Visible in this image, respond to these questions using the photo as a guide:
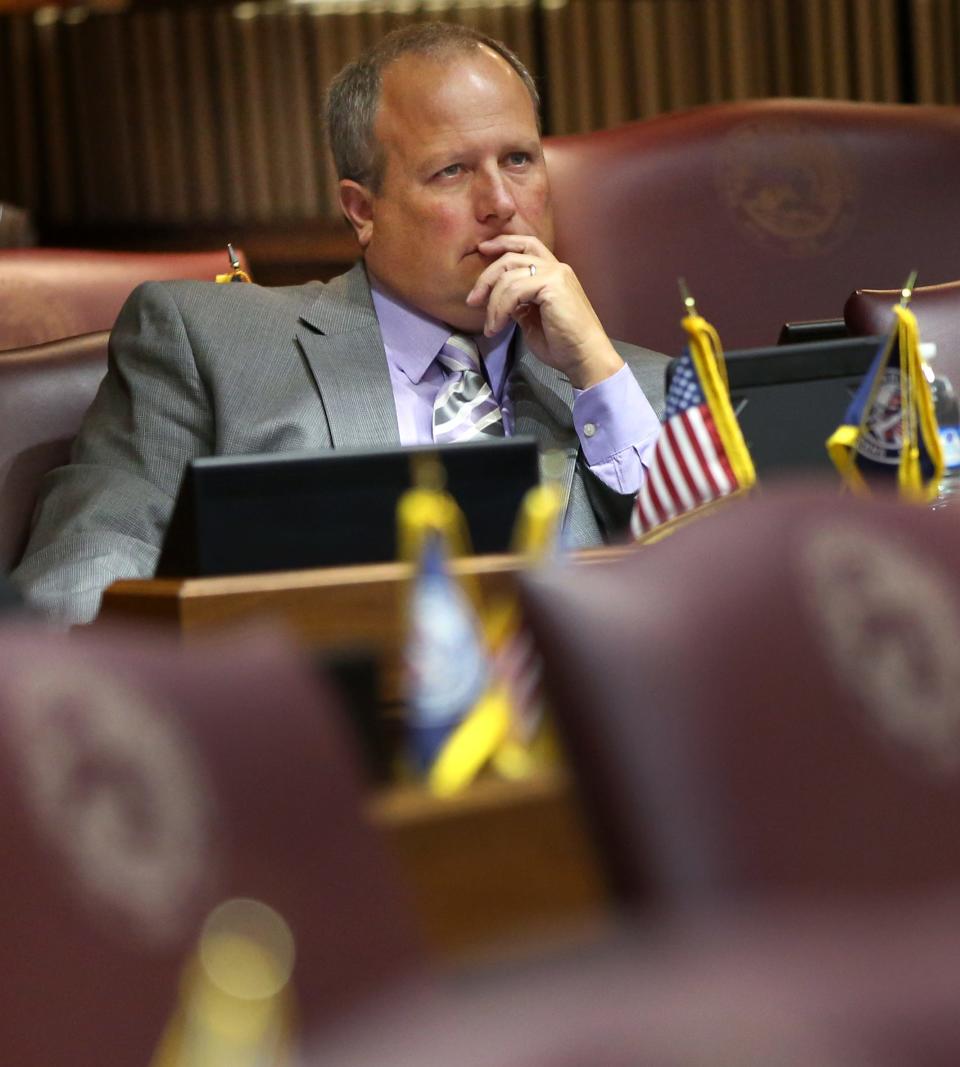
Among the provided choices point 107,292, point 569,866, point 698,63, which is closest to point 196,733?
point 569,866

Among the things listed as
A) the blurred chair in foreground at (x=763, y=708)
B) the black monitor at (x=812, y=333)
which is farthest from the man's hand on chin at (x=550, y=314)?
the blurred chair in foreground at (x=763, y=708)

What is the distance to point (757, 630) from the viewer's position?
1.01 ft

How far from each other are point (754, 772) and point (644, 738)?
2cm

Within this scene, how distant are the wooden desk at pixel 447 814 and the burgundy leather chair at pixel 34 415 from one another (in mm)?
493

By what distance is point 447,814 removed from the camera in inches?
20.1

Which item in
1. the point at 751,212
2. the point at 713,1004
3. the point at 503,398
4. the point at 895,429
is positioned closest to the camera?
the point at 713,1004

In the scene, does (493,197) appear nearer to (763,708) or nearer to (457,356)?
(457,356)

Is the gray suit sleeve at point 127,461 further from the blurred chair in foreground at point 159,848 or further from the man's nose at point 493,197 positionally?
the blurred chair in foreground at point 159,848

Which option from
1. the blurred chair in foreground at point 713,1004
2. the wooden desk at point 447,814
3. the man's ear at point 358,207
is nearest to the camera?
the blurred chair in foreground at point 713,1004

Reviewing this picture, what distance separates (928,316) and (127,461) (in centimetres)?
59

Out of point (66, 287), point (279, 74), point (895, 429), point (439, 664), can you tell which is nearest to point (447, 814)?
point (439, 664)

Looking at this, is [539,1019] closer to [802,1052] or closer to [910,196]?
[802,1052]

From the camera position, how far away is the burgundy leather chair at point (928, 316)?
121 cm

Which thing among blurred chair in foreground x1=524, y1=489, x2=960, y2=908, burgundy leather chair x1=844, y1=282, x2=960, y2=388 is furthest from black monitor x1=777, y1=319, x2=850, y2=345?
blurred chair in foreground x1=524, y1=489, x2=960, y2=908
